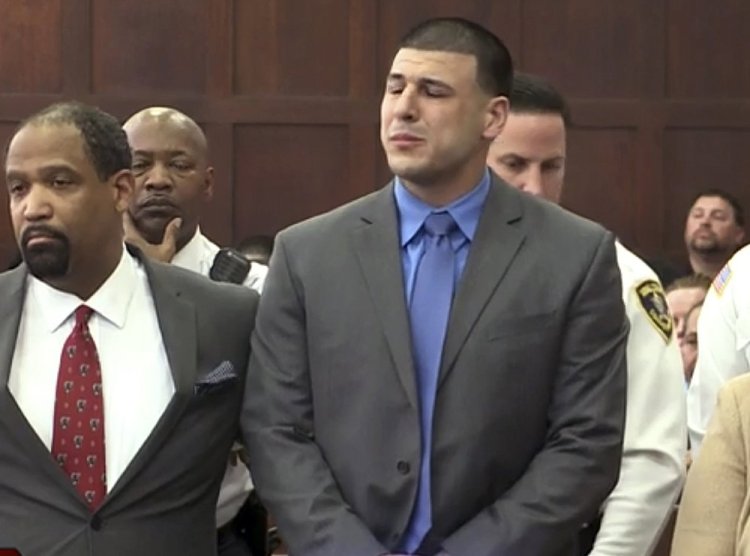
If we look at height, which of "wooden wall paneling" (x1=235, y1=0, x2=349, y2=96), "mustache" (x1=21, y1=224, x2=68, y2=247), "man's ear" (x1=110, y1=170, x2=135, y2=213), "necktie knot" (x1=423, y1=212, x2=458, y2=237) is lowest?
"mustache" (x1=21, y1=224, x2=68, y2=247)

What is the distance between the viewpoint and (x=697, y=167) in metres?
7.79

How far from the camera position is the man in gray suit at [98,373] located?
114 inches

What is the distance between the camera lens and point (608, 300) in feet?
9.62

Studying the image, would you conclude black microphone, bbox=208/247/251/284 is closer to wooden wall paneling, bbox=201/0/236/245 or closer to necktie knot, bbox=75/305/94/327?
necktie knot, bbox=75/305/94/327

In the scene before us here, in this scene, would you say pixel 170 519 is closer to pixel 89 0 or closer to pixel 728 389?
pixel 728 389

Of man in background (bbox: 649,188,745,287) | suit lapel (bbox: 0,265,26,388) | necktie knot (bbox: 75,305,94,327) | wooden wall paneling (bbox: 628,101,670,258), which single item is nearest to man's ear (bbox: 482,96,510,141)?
necktie knot (bbox: 75,305,94,327)

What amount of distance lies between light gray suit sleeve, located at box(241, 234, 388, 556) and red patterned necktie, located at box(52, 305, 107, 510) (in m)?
0.26

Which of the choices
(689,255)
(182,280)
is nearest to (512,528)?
(182,280)

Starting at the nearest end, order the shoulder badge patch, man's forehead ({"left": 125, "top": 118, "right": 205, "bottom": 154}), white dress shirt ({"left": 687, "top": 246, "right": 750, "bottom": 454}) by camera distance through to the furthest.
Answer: the shoulder badge patch, white dress shirt ({"left": 687, "top": 246, "right": 750, "bottom": 454}), man's forehead ({"left": 125, "top": 118, "right": 205, "bottom": 154})

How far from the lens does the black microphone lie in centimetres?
389

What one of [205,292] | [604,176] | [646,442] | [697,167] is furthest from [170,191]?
[697,167]

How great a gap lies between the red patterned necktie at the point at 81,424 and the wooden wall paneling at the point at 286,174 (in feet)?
15.6

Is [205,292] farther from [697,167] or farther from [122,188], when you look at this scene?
[697,167]

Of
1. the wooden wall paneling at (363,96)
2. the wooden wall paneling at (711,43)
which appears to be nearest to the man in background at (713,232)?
the wooden wall paneling at (711,43)
